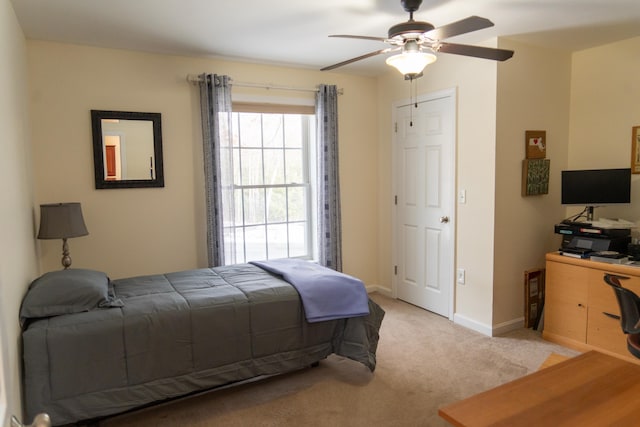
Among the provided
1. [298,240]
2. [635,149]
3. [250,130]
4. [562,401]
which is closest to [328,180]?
[298,240]

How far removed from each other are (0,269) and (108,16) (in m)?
1.90

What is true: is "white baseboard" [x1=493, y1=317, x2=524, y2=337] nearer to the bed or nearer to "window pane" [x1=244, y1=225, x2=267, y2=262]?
the bed

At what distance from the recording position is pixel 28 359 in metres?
2.15

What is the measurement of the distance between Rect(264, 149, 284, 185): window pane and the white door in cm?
122

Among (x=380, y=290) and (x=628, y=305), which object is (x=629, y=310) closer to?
(x=628, y=305)

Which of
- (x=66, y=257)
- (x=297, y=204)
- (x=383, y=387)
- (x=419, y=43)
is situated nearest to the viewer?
(x=419, y=43)

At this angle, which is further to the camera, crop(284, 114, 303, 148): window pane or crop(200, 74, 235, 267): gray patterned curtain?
crop(284, 114, 303, 148): window pane

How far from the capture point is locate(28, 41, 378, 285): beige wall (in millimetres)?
3342

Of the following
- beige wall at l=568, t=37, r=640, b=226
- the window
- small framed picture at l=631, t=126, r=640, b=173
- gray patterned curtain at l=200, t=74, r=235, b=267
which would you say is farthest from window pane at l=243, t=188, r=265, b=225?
small framed picture at l=631, t=126, r=640, b=173

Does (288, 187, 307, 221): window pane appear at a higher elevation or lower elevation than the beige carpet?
higher

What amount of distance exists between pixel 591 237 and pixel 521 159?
82 centimetres

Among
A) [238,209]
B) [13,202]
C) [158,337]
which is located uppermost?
[13,202]

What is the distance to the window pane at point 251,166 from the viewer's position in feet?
13.7

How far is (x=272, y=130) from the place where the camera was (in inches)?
169
